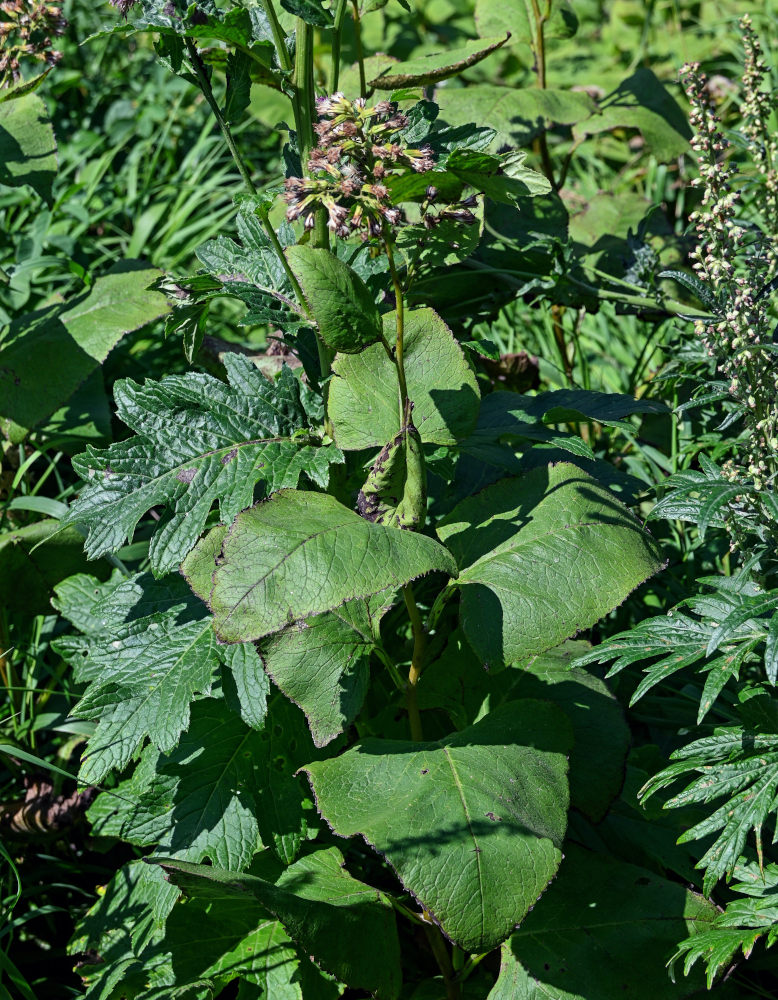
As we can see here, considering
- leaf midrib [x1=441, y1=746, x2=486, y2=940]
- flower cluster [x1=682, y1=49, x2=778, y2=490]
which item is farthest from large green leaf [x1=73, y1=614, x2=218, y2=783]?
flower cluster [x1=682, y1=49, x2=778, y2=490]

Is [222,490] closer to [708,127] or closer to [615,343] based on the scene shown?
[708,127]

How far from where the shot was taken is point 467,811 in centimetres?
155

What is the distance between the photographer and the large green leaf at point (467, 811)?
149cm

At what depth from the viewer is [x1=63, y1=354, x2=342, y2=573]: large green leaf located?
1.82 m

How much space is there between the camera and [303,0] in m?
1.62

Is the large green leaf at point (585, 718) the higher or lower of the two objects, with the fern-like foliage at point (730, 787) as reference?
lower

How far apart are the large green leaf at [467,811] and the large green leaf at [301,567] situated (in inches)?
13.2

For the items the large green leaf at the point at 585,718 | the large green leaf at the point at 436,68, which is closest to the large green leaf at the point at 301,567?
the large green leaf at the point at 585,718

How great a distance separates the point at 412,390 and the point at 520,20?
1741 millimetres

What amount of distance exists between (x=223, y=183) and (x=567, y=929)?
11.9ft

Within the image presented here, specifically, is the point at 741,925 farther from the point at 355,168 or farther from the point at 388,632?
the point at 355,168

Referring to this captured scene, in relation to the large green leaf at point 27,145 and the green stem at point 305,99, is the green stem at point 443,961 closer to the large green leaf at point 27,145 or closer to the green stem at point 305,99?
the green stem at point 305,99

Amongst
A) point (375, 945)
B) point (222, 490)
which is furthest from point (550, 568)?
point (375, 945)

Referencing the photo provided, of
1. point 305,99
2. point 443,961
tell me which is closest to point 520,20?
point 305,99
